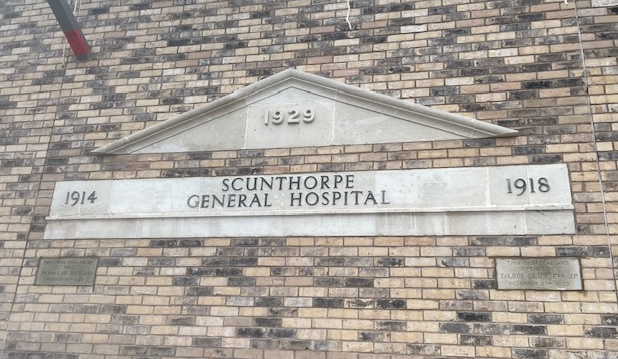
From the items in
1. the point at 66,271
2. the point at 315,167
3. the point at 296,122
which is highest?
the point at 296,122

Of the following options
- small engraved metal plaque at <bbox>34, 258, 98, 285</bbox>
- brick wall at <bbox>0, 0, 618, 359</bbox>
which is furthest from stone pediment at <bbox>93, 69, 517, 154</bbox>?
small engraved metal plaque at <bbox>34, 258, 98, 285</bbox>

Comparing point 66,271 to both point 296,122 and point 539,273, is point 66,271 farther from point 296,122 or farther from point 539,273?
point 539,273

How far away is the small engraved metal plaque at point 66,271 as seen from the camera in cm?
488

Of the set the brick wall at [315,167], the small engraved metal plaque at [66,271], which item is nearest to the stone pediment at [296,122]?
the brick wall at [315,167]

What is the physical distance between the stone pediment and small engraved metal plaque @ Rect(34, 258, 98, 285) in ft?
3.37

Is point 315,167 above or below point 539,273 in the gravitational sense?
above

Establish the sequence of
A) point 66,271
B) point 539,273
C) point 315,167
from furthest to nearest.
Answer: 1. point 66,271
2. point 315,167
3. point 539,273

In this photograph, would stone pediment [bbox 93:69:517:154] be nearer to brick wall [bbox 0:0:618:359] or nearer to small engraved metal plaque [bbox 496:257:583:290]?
brick wall [bbox 0:0:618:359]

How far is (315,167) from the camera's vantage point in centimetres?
478

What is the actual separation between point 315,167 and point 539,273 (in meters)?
1.89

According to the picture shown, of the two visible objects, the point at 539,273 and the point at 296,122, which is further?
the point at 296,122

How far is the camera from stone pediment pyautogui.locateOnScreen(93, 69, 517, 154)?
471 cm

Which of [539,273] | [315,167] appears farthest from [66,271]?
[539,273]

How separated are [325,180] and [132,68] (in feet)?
7.62
